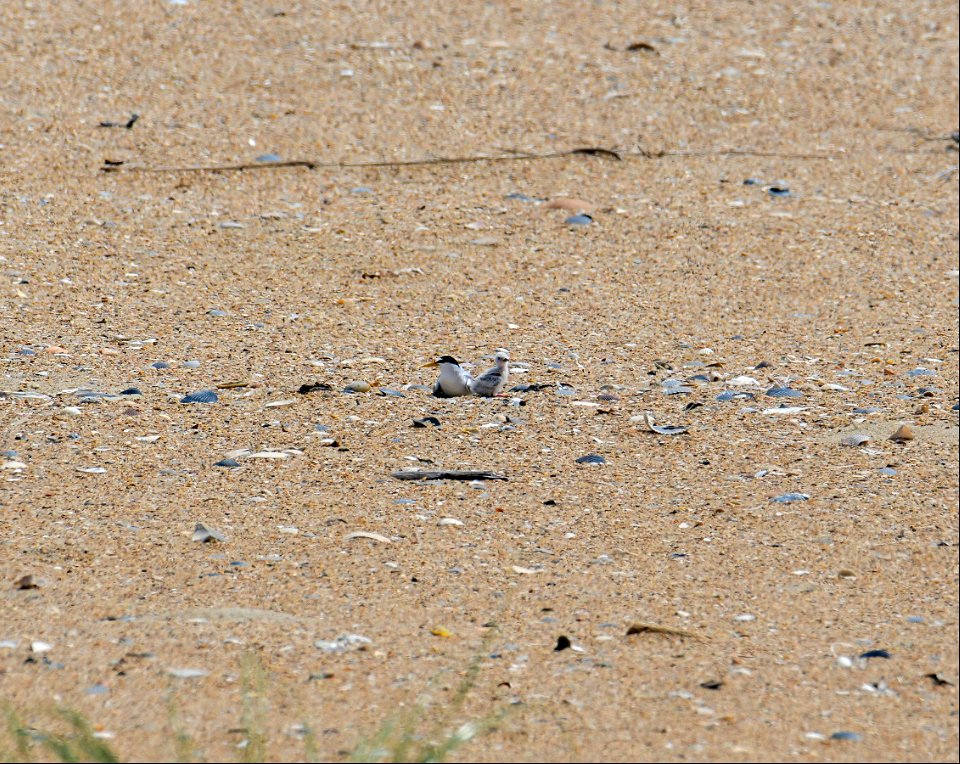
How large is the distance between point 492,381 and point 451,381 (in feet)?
0.41

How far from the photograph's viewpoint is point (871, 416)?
406cm

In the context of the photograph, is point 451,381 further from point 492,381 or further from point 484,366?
point 484,366

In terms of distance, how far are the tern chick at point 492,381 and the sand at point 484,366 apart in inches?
1.9

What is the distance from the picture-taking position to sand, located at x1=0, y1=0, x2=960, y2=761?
2.60m

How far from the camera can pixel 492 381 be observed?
418cm

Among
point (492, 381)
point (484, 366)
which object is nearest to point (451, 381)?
point (492, 381)

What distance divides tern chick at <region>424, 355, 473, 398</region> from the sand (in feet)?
0.30

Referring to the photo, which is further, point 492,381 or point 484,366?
point 484,366

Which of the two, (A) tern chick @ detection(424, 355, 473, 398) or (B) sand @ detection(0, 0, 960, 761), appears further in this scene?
(A) tern chick @ detection(424, 355, 473, 398)

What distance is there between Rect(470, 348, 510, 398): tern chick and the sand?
0.05m

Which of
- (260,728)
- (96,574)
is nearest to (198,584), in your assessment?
(96,574)

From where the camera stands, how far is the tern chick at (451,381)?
4164 mm

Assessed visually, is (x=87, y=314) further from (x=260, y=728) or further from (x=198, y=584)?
(x=260, y=728)

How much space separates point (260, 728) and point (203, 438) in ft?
5.39
